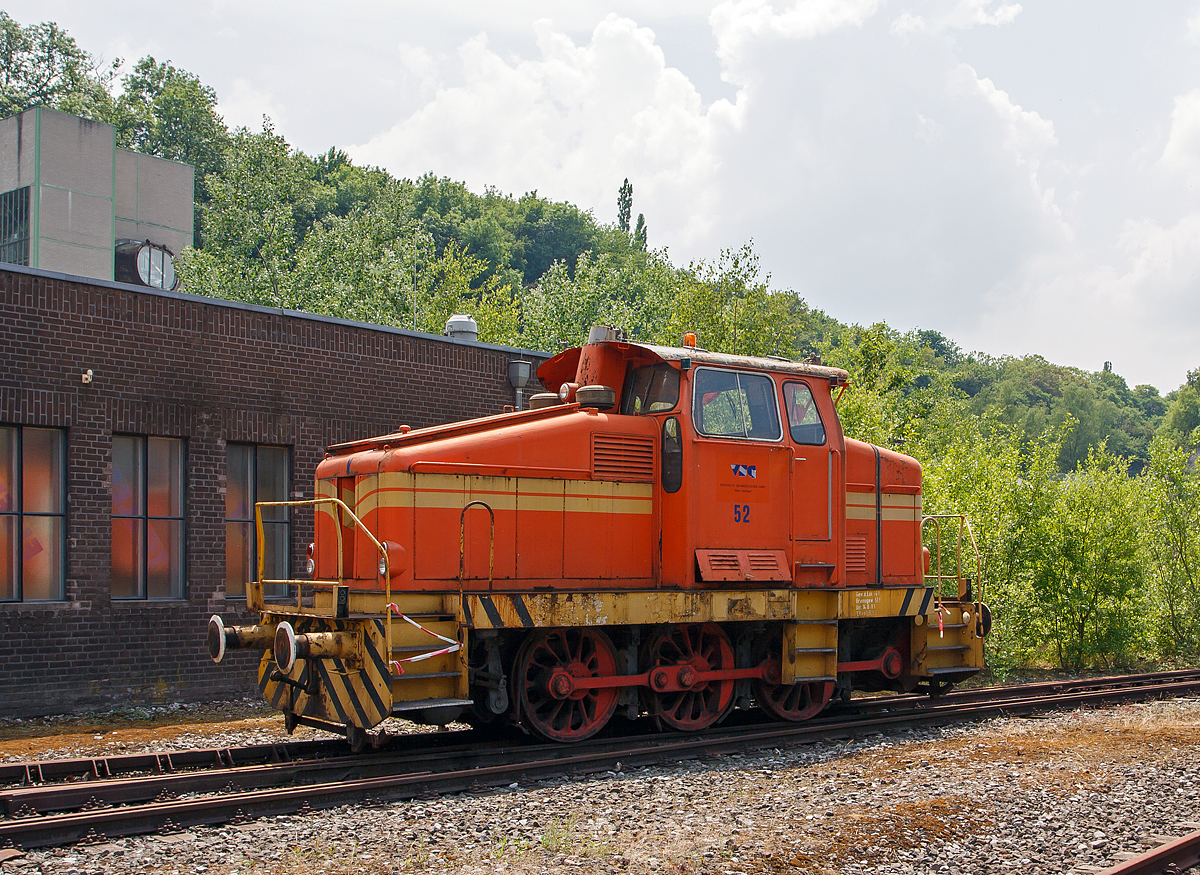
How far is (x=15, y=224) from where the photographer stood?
37344 mm

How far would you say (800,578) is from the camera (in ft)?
32.2

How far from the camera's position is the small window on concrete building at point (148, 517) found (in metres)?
12.1

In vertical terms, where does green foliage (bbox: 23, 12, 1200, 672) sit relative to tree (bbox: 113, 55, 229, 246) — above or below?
below

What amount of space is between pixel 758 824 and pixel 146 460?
890cm

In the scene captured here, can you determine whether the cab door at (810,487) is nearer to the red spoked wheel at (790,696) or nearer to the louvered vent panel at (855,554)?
the louvered vent panel at (855,554)

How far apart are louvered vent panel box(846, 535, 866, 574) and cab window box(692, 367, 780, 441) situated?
5.01ft

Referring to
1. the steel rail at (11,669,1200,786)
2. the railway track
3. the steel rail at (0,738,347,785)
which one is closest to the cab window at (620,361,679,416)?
the railway track

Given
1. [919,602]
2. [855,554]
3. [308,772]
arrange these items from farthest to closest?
[919,602], [855,554], [308,772]

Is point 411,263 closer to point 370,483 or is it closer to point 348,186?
point 348,186

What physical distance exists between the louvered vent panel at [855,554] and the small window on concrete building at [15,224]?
116 ft

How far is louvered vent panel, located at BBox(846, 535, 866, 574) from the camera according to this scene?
1038 centimetres

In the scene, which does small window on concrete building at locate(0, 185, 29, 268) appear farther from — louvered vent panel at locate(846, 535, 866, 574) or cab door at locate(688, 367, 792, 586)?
louvered vent panel at locate(846, 535, 866, 574)

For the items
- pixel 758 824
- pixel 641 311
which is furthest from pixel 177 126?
pixel 758 824

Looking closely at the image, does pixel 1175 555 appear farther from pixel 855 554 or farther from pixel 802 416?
pixel 802 416
